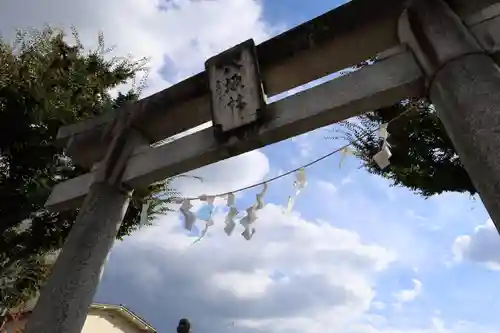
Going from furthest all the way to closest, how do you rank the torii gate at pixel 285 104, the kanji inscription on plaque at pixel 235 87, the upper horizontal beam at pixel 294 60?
the kanji inscription on plaque at pixel 235 87
the upper horizontal beam at pixel 294 60
the torii gate at pixel 285 104

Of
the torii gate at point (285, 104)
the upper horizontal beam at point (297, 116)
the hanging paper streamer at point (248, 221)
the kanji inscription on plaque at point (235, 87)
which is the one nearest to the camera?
the torii gate at point (285, 104)

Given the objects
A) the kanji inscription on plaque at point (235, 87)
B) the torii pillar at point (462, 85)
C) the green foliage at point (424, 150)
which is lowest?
the torii pillar at point (462, 85)

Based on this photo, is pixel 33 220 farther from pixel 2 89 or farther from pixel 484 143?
pixel 484 143

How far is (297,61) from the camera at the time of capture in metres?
3.78

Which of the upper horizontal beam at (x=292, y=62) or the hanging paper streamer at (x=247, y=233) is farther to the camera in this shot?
the hanging paper streamer at (x=247, y=233)

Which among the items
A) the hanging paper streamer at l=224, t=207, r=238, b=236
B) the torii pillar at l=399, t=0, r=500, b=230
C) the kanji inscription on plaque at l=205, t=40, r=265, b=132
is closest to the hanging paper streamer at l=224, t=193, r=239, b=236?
the hanging paper streamer at l=224, t=207, r=238, b=236

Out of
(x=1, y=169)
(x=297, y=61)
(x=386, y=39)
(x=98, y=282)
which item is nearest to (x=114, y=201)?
(x=98, y=282)

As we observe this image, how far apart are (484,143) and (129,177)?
2.95 meters

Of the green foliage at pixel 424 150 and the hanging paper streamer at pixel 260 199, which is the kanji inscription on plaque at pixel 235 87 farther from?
the green foliage at pixel 424 150

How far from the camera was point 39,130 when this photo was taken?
743cm


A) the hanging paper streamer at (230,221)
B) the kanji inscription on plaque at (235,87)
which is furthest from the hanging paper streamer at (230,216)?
the kanji inscription on plaque at (235,87)

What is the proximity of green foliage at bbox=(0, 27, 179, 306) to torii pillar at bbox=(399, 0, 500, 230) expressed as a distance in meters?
4.79

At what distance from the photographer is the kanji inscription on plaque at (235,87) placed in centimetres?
372

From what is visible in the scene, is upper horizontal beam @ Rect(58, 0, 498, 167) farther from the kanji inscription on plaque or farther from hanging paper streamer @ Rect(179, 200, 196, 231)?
hanging paper streamer @ Rect(179, 200, 196, 231)
